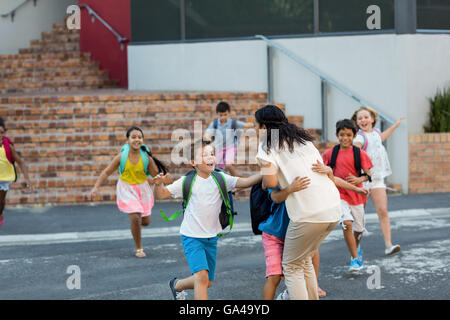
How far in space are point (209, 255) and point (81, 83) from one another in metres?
13.9

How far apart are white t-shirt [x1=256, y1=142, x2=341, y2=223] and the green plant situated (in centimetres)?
955

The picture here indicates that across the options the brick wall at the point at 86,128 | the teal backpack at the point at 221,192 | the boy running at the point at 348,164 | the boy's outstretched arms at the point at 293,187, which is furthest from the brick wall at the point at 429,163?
the boy's outstretched arms at the point at 293,187

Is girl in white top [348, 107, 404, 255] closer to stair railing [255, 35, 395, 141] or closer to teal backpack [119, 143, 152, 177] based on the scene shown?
teal backpack [119, 143, 152, 177]

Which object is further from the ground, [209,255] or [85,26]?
[85,26]

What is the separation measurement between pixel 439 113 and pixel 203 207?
370 inches

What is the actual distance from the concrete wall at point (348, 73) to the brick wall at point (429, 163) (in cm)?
16

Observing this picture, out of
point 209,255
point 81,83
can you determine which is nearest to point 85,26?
point 81,83

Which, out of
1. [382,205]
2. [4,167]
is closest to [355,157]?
[382,205]

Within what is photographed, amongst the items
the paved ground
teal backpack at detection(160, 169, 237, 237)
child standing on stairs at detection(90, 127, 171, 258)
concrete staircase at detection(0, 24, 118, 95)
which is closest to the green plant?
the paved ground

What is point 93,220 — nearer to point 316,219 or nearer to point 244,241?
point 244,241

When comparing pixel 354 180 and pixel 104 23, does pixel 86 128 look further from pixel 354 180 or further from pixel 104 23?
pixel 354 180

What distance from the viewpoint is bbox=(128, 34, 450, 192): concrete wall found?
14.4m

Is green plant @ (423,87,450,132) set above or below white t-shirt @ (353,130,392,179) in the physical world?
above
